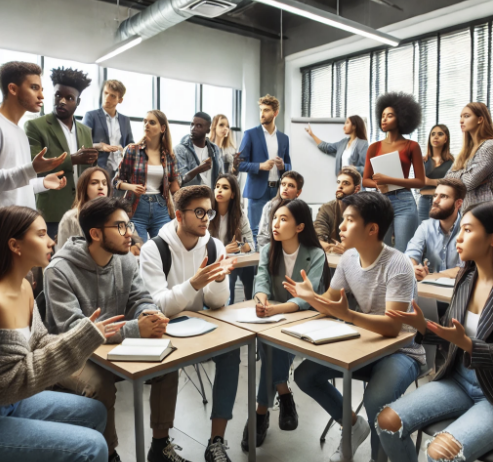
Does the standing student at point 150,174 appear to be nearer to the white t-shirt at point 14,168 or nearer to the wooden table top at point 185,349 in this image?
the white t-shirt at point 14,168

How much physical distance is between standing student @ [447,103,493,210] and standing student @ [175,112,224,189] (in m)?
2.17

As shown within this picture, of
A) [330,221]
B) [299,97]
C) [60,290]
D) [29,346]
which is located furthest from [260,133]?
[29,346]

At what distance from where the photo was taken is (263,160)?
5246mm

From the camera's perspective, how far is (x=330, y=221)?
13.1 ft

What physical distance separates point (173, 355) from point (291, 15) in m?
6.85

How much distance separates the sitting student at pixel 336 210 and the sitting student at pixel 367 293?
5.31 ft

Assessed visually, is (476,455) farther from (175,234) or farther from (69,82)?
(69,82)

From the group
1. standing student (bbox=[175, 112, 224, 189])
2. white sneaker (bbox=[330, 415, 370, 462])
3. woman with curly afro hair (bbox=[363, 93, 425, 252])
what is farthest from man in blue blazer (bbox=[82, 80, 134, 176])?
white sneaker (bbox=[330, 415, 370, 462])

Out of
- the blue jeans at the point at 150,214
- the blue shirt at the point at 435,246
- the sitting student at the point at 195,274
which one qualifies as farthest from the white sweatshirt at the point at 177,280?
the blue shirt at the point at 435,246

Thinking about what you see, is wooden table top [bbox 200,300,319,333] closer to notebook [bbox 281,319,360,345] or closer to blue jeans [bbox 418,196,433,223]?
notebook [bbox 281,319,360,345]

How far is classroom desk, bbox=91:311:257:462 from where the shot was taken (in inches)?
63.9

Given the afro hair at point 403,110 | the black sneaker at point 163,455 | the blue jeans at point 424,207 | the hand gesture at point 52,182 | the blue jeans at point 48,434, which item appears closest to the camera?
the blue jeans at point 48,434

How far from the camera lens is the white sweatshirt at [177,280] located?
229 cm

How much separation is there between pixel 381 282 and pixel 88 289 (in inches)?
50.8
